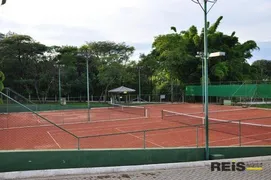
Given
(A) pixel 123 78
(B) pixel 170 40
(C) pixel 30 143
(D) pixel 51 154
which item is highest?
(B) pixel 170 40

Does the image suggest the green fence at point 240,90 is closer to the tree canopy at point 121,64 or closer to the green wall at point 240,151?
the tree canopy at point 121,64

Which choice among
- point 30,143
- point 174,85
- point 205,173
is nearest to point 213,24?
point 174,85

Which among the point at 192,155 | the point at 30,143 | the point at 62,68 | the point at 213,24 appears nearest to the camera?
the point at 192,155

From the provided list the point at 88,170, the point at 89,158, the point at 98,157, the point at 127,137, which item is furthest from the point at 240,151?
the point at 127,137

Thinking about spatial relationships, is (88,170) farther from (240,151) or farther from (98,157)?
(240,151)

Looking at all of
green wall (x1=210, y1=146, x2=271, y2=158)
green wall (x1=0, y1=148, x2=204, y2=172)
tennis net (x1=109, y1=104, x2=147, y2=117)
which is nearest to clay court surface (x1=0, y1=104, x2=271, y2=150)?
green wall (x1=210, y1=146, x2=271, y2=158)

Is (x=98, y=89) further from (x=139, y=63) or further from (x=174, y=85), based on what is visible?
(x=174, y=85)

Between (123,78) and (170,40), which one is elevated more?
Result: (170,40)

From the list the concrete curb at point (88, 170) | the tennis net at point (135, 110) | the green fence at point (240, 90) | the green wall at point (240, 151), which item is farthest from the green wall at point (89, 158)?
the green fence at point (240, 90)

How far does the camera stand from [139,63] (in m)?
63.0

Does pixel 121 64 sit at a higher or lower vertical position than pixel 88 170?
higher

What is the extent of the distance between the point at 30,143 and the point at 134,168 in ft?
33.7

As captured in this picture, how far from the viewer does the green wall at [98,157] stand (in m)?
9.23

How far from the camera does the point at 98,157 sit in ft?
32.6
